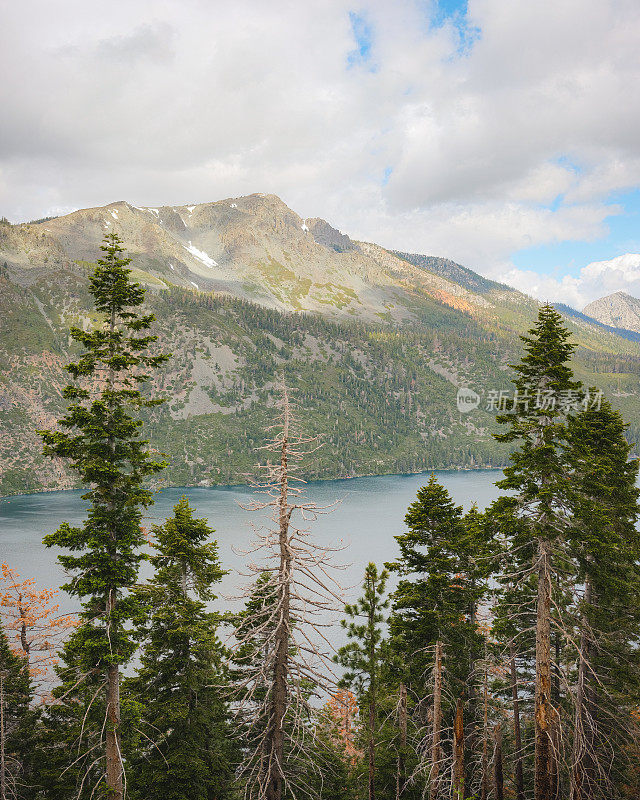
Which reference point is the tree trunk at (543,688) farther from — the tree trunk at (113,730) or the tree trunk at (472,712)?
the tree trunk at (113,730)

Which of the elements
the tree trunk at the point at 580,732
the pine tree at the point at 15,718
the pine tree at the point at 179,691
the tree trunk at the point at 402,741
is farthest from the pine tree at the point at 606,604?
the pine tree at the point at 15,718

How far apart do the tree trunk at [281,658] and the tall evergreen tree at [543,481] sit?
7.77m

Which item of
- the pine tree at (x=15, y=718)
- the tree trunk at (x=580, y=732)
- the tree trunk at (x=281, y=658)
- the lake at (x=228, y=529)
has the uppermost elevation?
the tree trunk at (x=281, y=658)

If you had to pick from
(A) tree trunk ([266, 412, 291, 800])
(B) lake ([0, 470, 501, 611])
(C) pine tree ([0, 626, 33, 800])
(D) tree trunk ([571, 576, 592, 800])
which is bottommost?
(B) lake ([0, 470, 501, 611])

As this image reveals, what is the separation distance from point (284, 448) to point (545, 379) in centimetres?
984

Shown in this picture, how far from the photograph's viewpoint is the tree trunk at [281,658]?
14.6 metres

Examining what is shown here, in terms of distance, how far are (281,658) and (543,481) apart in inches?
407

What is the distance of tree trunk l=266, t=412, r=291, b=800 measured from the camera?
14.6 m

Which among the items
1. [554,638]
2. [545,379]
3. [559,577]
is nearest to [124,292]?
[545,379]

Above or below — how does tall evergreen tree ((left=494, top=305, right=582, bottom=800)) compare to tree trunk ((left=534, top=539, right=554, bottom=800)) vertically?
above

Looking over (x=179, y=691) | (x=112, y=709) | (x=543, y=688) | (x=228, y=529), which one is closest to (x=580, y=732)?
(x=543, y=688)

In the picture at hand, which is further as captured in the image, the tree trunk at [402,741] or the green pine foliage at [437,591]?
the green pine foliage at [437,591]

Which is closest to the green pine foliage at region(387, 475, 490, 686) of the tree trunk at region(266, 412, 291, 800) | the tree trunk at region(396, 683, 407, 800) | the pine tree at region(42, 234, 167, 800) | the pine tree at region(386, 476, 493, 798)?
the pine tree at region(386, 476, 493, 798)

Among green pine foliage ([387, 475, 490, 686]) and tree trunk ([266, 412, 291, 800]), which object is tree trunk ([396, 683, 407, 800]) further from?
tree trunk ([266, 412, 291, 800])
